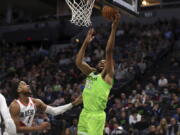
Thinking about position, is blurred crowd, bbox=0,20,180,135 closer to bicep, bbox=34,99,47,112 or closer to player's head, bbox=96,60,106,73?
bicep, bbox=34,99,47,112

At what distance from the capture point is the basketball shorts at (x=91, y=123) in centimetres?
639

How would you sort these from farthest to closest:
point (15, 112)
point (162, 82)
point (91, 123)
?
point (162, 82), point (91, 123), point (15, 112)

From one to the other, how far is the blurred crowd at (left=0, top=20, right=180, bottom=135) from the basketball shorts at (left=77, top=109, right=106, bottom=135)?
371 cm

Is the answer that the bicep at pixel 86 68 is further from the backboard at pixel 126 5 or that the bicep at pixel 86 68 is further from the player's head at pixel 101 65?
the backboard at pixel 126 5

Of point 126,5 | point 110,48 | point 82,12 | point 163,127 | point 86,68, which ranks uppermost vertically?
point 126,5

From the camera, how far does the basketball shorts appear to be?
6.39m

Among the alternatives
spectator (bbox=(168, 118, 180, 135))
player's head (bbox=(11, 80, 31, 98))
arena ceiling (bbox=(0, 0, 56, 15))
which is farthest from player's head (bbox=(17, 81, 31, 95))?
arena ceiling (bbox=(0, 0, 56, 15))

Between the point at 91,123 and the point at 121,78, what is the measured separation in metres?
10.4

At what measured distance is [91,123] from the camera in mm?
6395

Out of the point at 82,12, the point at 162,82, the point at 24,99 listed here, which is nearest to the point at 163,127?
the point at 162,82

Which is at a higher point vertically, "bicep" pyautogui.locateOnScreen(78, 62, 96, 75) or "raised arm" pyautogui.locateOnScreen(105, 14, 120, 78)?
"raised arm" pyautogui.locateOnScreen(105, 14, 120, 78)

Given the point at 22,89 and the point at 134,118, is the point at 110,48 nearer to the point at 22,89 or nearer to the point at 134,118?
the point at 22,89

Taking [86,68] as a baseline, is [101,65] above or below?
above

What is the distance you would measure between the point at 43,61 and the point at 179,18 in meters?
6.65
